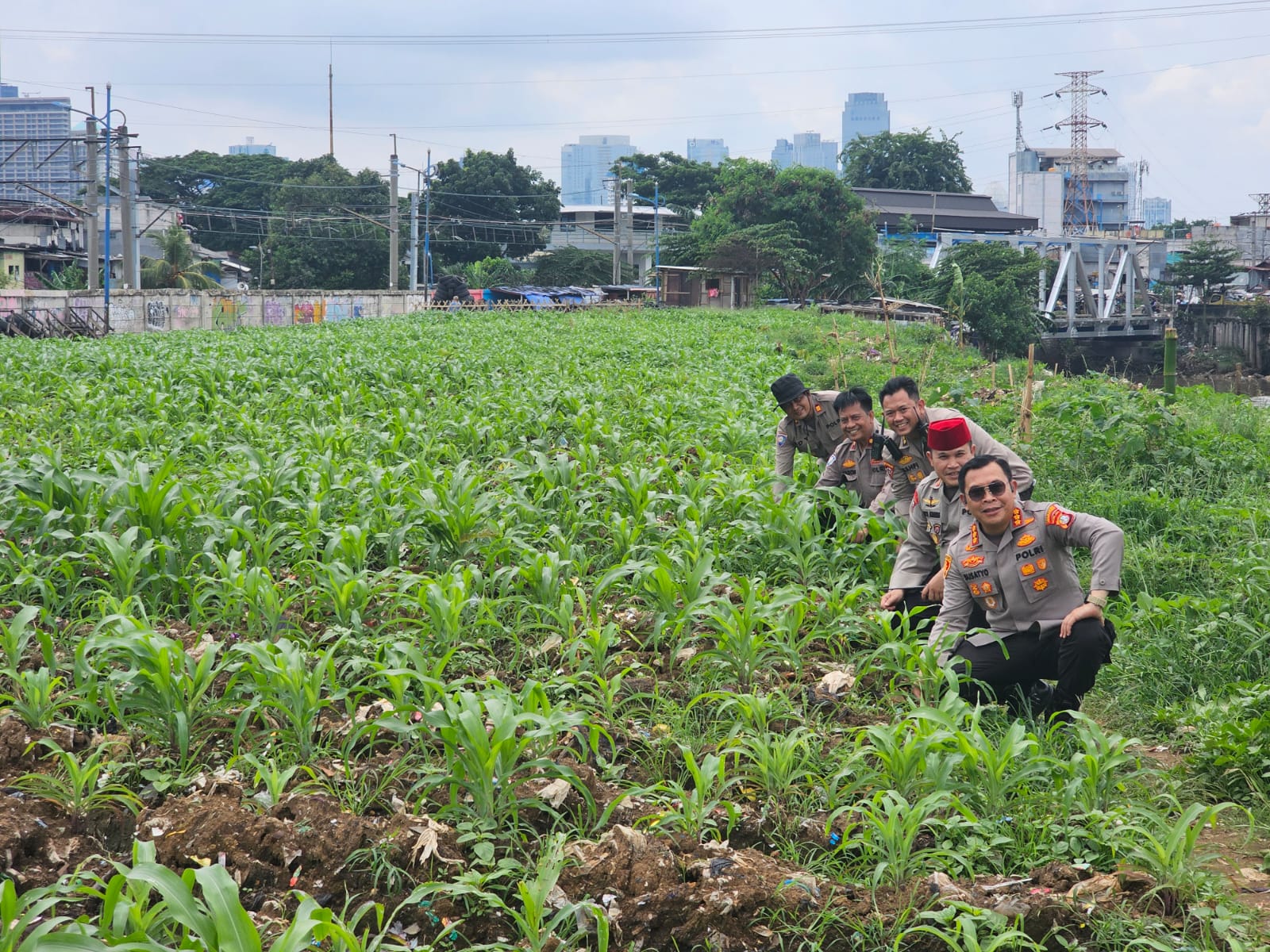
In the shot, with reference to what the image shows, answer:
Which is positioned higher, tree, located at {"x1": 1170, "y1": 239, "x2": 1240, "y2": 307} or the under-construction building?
the under-construction building

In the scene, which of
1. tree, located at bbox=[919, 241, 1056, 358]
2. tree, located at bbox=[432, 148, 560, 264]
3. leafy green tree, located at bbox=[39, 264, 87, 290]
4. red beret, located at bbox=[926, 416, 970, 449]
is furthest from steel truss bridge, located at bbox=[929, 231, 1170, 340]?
red beret, located at bbox=[926, 416, 970, 449]

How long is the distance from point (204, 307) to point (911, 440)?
34397 millimetres

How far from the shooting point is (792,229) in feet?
169

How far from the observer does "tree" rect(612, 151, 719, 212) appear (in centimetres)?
7469

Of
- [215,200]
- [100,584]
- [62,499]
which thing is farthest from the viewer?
[215,200]

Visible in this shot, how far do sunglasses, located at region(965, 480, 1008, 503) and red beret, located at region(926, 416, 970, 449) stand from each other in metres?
0.49

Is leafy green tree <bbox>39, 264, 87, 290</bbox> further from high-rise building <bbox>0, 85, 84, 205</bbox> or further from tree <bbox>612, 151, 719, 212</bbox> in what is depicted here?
tree <bbox>612, 151, 719, 212</bbox>

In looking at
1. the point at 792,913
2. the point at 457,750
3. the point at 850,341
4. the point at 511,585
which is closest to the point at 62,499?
the point at 511,585

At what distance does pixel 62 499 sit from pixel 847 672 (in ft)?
14.6

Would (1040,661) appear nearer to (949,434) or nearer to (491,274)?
(949,434)

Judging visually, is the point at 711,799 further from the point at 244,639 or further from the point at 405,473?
the point at 405,473

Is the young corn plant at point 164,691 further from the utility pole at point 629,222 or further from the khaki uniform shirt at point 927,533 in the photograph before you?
the utility pole at point 629,222

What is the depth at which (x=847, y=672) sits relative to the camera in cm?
531

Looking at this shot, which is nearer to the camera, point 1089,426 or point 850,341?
point 1089,426
